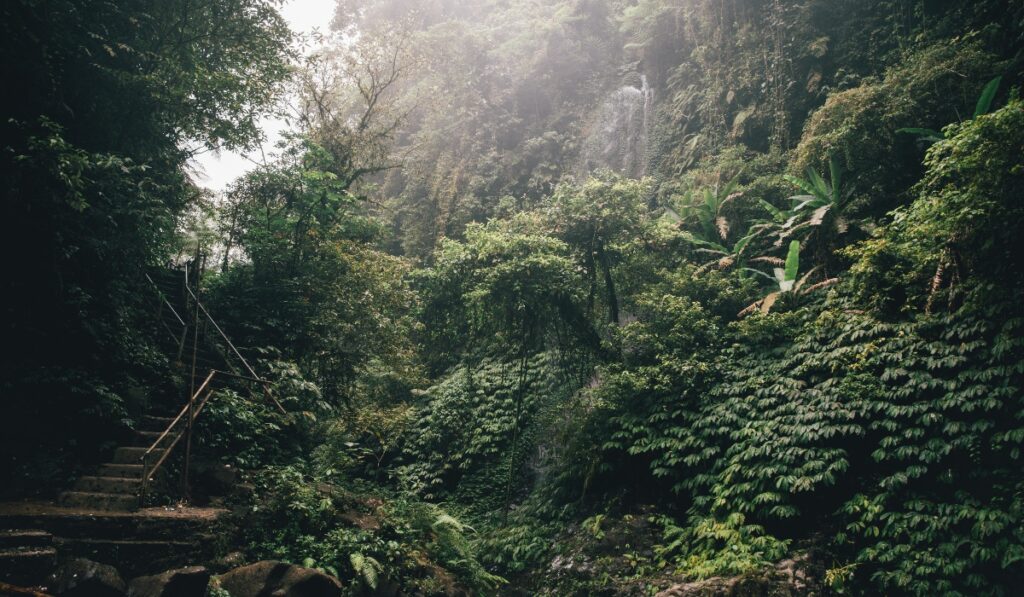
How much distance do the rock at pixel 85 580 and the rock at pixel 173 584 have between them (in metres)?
0.12

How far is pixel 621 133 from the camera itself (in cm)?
1869

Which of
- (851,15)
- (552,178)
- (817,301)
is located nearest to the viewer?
(817,301)

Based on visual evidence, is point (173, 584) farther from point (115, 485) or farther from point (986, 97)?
point (986, 97)

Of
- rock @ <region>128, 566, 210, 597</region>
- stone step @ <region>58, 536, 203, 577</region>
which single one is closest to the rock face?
rock @ <region>128, 566, 210, 597</region>

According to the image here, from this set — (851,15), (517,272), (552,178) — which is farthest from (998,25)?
(552,178)

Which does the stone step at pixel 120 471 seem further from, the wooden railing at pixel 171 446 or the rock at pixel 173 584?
the rock at pixel 173 584

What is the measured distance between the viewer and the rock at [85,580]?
3992 mm

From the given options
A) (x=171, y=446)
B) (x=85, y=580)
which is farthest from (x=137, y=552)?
(x=171, y=446)

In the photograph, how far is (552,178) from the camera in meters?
18.8

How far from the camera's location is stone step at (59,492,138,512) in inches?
207

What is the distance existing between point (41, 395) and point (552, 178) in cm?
1545

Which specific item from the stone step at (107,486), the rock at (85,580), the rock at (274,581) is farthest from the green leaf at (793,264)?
the stone step at (107,486)

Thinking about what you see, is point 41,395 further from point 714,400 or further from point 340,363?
point 714,400

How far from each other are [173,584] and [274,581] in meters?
0.96
